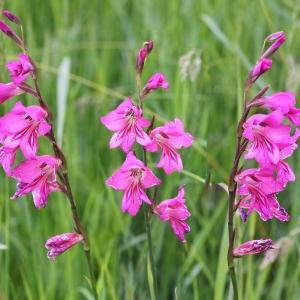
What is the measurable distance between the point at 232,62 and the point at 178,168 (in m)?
1.82

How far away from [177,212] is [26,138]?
39 centimetres

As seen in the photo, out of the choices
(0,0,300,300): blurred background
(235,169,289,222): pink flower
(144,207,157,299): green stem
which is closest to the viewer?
(235,169,289,222): pink flower

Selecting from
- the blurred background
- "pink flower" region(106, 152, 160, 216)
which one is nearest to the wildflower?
"pink flower" region(106, 152, 160, 216)

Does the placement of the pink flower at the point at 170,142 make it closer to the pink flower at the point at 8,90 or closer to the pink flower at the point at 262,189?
the pink flower at the point at 262,189

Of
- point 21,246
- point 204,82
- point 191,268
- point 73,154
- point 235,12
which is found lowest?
point 191,268

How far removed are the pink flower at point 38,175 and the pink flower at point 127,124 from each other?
15 centimetres

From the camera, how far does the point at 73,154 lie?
2.90 metres

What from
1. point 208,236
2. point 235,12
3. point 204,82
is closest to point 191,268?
point 208,236

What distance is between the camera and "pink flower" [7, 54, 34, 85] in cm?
154

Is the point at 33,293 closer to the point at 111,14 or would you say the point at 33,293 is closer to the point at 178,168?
the point at 178,168

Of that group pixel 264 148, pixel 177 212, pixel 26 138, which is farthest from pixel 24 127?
pixel 264 148

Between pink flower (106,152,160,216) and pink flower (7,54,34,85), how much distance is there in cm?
28

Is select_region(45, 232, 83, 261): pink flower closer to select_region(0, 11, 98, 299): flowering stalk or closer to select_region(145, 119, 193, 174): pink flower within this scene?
select_region(0, 11, 98, 299): flowering stalk

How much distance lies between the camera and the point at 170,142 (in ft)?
5.21
